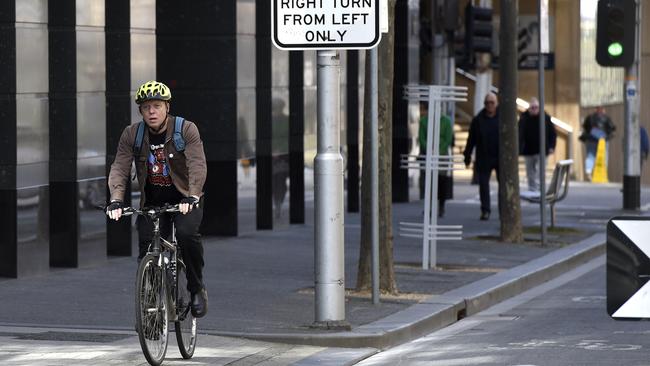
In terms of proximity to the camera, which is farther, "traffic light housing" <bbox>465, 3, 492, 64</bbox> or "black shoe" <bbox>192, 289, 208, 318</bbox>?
"traffic light housing" <bbox>465, 3, 492, 64</bbox>

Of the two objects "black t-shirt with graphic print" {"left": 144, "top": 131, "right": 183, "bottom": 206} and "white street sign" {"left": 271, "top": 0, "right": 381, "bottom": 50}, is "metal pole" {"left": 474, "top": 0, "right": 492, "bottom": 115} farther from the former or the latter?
"black t-shirt with graphic print" {"left": 144, "top": 131, "right": 183, "bottom": 206}

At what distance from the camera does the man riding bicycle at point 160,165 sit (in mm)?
9797

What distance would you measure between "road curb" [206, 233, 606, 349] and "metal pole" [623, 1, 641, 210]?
7305 millimetres

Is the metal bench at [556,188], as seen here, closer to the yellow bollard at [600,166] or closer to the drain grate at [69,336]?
the drain grate at [69,336]

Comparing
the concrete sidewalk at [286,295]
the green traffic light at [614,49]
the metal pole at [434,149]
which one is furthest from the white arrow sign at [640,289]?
the green traffic light at [614,49]

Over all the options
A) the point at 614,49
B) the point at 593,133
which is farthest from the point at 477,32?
the point at 593,133

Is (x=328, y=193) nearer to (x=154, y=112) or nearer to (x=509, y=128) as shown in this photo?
(x=154, y=112)

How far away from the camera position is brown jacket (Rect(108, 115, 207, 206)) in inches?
385

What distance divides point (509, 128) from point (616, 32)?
4.98 meters

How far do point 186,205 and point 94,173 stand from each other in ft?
21.6

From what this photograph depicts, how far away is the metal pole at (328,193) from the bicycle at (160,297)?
144cm

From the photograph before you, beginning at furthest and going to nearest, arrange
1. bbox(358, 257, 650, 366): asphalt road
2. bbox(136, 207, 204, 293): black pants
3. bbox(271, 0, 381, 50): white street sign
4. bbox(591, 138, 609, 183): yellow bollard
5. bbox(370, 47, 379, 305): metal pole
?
bbox(591, 138, 609, 183): yellow bollard, bbox(370, 47, 379, 305): metal pole, bbox(271, 0, 381, 50): white street sign, bbox(358, 257, 650, 366): asphalt road, bbox(136, 207, 204, 293): black pants

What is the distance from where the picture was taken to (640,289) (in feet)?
24.7

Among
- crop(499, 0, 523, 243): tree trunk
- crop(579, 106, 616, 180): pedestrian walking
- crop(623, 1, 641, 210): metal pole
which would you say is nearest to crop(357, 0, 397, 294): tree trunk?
crop(499, 0, 523, 243): tree trunk
